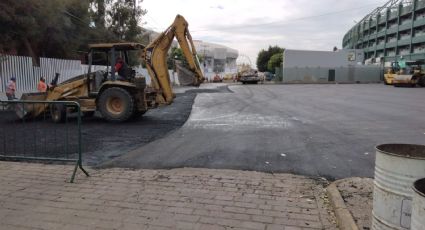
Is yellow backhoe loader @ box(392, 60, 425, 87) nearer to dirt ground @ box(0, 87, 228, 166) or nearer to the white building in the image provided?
dirt ground @ box(0, 87, 228, 166)

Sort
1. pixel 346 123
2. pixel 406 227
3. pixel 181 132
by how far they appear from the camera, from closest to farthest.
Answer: pixel 406 227 → pixel 181 132 → pixel 346 123

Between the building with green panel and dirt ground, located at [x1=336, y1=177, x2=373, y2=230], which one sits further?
the building with green panel

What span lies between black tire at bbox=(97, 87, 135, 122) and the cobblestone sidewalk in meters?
6.90

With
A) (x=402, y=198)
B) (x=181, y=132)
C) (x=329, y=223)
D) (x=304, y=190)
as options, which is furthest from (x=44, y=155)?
(x=402, y=198)

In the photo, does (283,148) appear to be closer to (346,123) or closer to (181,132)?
(181,132)

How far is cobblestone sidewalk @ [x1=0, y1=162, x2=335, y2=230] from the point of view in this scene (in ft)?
16.2

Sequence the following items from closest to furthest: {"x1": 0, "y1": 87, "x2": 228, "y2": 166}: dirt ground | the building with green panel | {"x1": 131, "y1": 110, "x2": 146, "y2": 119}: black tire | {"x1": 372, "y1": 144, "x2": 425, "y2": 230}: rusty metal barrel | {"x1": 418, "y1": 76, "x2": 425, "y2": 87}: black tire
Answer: {"x1": 372, "y1": 144, "x2": 425, "y2": 230}: rusty metal barrel → {"x1": 0, "y1": 87, "x2": 228, "y2": 166}: dirt ground → {"x1": 131, "y1": 110, "x2": 146, "y2": 119}: black tire → {"x1": 418, "y1": 76, "x2": 425, "y2": 87}: black tire → the building with green panel

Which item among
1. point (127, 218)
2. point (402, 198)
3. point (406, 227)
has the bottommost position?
point (127, 218)

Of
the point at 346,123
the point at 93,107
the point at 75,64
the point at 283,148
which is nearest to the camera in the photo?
the point at 283,148

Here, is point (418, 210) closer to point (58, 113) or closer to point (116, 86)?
point (58, 113)

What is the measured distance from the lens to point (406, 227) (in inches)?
135

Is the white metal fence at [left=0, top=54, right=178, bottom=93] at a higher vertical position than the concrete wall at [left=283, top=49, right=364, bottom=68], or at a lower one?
lower

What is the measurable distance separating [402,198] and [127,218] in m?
2.97

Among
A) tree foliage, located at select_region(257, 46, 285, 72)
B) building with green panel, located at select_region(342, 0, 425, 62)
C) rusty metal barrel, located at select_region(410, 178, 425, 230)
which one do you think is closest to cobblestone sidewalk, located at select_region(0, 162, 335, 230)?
rusty metal barrel, located at select_region(410, 178, 425, 230)
